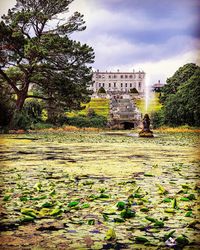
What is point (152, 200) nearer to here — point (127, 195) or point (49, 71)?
point (127, 195)

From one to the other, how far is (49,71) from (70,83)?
1.40 meters

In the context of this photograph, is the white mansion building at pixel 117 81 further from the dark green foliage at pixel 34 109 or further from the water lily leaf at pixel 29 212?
the water lily leaf at pixel 29 212

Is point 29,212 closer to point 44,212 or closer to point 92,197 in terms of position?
point 44,212

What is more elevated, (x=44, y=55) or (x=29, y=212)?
(x=44, y=55)

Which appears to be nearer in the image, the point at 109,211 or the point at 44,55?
the point at 109,211

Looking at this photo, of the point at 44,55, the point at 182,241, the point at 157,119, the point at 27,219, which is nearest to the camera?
the point at 182,241

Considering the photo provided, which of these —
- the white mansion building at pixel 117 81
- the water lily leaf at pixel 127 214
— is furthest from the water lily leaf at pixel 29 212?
the white mansion building at pixel 117 81

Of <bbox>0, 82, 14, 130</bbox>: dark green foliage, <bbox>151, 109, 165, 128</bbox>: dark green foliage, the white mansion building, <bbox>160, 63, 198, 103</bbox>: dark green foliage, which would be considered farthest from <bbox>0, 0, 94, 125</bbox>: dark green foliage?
the white mansion building

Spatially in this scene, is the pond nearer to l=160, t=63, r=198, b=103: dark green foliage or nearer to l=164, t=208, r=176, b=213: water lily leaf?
l=164, t=208, r=176, b=213: water lily leaf

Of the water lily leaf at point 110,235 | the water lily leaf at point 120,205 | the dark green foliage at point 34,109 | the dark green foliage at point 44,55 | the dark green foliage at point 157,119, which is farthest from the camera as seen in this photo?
the dark green foliage at point 157,119

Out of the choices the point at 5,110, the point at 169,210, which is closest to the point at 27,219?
the point at 169,210

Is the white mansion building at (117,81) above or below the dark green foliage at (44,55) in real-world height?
above

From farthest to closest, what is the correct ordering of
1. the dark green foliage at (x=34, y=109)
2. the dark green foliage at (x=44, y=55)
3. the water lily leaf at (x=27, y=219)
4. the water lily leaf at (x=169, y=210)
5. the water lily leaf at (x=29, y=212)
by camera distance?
the dark green foliage at (x=34, y=109) < the dark green foliage at (x=44, y=55) < the water lily leaf at (x=169, y=210) < the water lily leaf at (x=29, y=212) < the water lily leaf at (x=27, y=219)

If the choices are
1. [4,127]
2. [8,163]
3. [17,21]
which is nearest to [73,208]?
[8,163]
